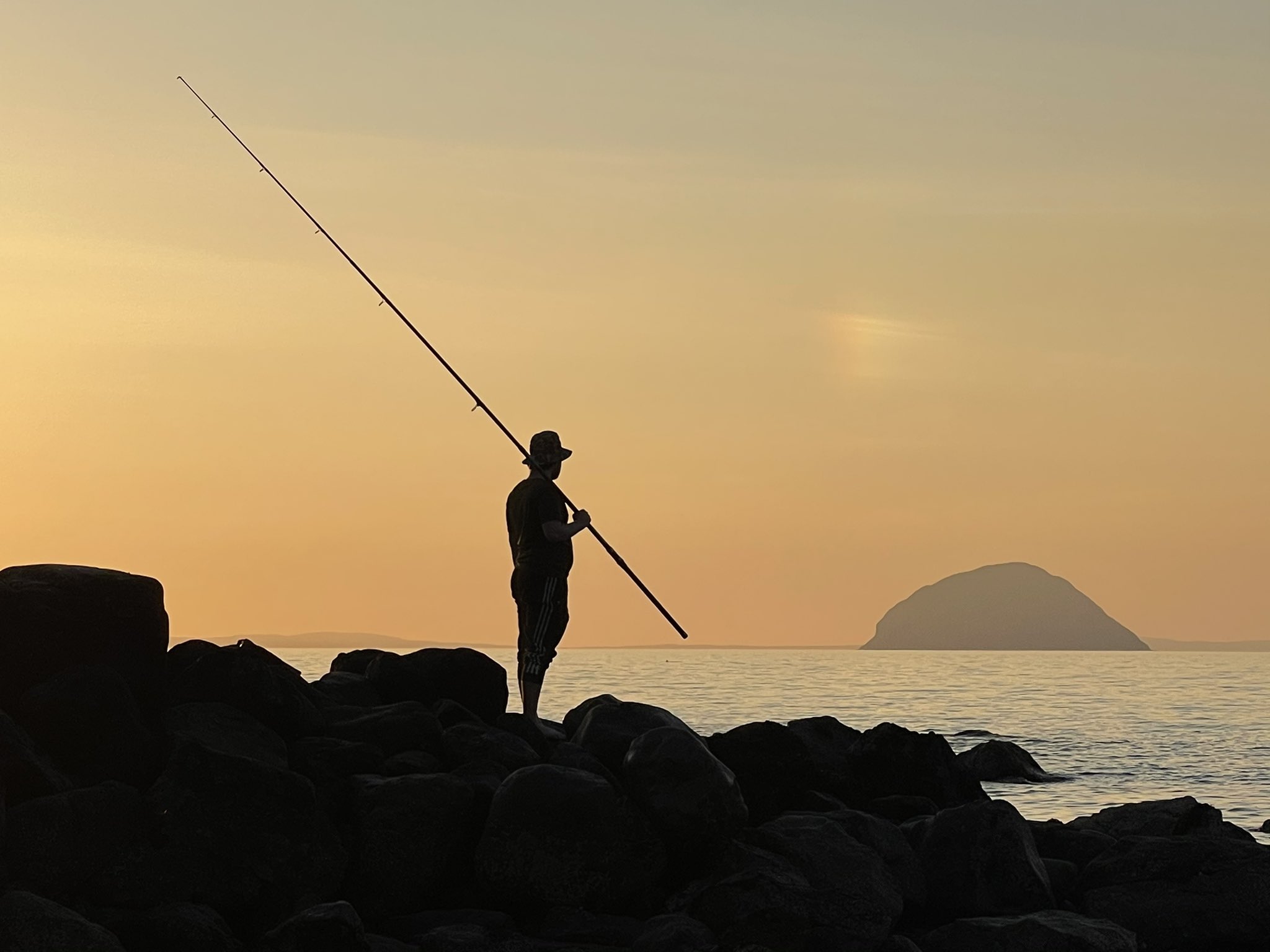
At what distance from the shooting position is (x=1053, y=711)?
46.1m

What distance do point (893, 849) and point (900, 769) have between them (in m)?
2.55

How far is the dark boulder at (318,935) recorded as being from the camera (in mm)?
7852

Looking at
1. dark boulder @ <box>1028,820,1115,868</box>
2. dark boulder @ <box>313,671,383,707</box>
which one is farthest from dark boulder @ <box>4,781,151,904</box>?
dark boulder @ <box>1028,820,1115,868</box>

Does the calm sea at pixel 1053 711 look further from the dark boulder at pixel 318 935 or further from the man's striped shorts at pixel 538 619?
the dark boulder at pixel 318 935

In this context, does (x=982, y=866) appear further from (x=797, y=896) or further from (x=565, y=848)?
(x=565, y=848)

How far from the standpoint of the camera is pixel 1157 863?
1055 cm

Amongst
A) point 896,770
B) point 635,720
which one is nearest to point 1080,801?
point 896,770

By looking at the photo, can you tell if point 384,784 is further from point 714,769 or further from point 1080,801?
point 1080,801

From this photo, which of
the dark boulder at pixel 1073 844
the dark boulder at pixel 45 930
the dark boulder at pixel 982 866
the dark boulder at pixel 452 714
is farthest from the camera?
the dark boulder at pixel 1073 844

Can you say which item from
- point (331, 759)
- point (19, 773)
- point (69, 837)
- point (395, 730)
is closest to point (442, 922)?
point (331, 759)

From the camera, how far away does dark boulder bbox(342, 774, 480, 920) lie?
9.09 m

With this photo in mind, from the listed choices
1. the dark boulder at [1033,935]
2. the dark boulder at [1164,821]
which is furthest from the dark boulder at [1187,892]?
the dark boulder at [1033,935]

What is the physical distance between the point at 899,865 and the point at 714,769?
1447 mm

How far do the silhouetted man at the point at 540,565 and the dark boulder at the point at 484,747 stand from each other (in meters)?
0.53
